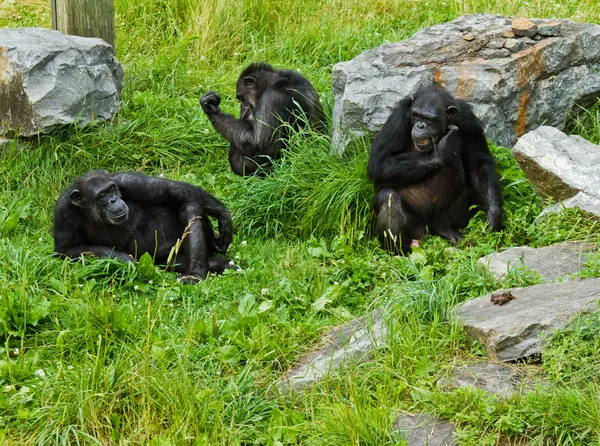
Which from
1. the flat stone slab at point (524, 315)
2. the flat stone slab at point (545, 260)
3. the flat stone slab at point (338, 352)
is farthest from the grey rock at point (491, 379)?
the flat stone slab at point (545, 260)

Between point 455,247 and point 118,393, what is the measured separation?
2980mm

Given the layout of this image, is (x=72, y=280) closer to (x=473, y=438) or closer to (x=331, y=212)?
(x=331, y=212)

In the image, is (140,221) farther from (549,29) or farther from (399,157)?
(549,29)

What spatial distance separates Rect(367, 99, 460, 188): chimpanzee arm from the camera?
22.5 ft

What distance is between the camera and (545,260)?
18.9 feet

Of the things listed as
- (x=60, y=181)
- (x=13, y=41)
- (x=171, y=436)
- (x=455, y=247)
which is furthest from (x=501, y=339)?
(x=13, y=41)

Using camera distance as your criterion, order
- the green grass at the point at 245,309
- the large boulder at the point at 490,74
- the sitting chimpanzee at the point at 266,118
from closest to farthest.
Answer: the green grass at the point at 245,309
the large boulder at the point at 490,74
the sitting chimpanzee at the point at 266,118

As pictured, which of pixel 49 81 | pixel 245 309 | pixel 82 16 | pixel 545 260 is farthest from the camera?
pixel 82 16

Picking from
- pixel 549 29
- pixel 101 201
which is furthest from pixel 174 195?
pixel 549 29

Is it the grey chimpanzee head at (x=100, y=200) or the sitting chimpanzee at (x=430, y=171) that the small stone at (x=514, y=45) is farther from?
the grey chimpanzee head at (x=100, y=200)

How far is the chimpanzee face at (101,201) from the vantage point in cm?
658

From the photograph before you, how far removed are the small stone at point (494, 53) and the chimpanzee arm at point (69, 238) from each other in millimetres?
3362

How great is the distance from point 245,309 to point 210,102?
3.24 metres

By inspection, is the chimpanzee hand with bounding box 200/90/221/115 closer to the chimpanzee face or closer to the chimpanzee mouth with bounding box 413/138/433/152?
the chimpanzee face
